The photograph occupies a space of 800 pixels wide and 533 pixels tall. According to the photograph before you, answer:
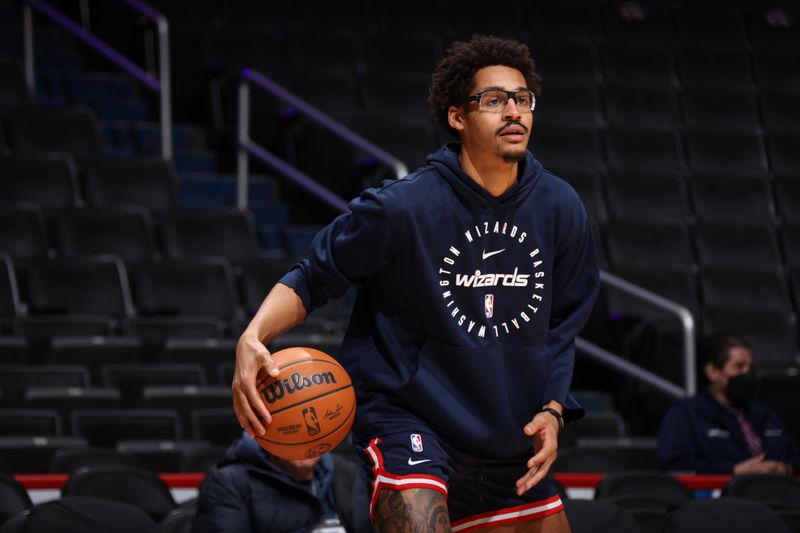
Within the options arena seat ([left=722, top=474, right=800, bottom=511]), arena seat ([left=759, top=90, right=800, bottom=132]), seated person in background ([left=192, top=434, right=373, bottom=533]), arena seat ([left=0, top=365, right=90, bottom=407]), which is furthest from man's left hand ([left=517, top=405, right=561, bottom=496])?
arena seat ([left=759, top=90, right=800, bottom=132])

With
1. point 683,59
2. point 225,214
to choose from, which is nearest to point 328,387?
point 225,214

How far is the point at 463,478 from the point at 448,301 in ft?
1.12

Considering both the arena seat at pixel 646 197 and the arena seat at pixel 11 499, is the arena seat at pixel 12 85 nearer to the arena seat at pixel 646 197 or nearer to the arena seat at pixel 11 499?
the arena seat at pixel 646 197

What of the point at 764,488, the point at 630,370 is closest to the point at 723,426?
the point at 630,370

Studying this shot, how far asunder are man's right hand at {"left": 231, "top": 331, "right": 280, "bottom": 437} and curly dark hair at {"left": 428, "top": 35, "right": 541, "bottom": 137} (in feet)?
2.03

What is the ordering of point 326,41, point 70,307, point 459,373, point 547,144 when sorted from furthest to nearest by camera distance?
point 326,41 < point 547,144 < point 70,307 < point 459,373

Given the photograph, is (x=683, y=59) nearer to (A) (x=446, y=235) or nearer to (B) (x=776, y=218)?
(B) (x=776, y=218)

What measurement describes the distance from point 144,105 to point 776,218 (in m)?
4.09

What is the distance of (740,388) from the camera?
526 cm

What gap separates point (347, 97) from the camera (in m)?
7.89

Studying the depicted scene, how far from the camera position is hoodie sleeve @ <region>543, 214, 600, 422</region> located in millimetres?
2424

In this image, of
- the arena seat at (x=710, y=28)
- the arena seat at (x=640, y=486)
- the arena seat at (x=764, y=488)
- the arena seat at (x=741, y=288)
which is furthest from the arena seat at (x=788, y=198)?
the arena seat at (x=640, y=486)

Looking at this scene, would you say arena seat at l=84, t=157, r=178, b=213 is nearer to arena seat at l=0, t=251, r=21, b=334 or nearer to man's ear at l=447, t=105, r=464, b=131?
arena seat at l=0, t=251, r=21, b=334

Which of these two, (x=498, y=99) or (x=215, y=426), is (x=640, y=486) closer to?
(x=215, y=426)
